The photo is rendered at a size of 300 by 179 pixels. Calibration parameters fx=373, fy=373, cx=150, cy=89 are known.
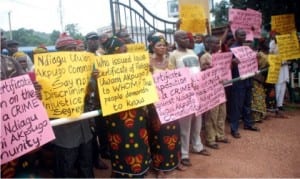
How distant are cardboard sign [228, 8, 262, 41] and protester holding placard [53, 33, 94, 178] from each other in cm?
329

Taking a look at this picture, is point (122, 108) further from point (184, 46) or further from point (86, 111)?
point (184, 46)

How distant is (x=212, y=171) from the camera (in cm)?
445

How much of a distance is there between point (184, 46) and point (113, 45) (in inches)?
45.5

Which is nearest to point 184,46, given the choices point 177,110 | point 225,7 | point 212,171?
point 177,110

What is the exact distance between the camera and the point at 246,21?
632cm

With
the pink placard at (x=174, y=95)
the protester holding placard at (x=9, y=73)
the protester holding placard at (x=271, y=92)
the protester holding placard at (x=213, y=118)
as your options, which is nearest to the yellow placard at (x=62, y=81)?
the protester holding placard at (x=9, y=73)

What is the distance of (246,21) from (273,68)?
0.97m

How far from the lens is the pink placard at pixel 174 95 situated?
3.96 m

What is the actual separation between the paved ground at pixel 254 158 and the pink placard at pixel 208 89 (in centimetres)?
69

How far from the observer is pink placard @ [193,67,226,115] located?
4621 mm

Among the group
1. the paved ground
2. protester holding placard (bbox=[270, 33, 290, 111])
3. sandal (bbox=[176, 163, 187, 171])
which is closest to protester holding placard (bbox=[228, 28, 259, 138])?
the paved ground

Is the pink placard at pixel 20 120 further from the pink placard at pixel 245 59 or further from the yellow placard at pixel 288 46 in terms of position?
the yellow placard at pixel 288 46

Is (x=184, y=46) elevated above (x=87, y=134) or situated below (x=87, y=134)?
above

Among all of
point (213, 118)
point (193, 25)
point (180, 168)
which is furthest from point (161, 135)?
point (193, 25)
